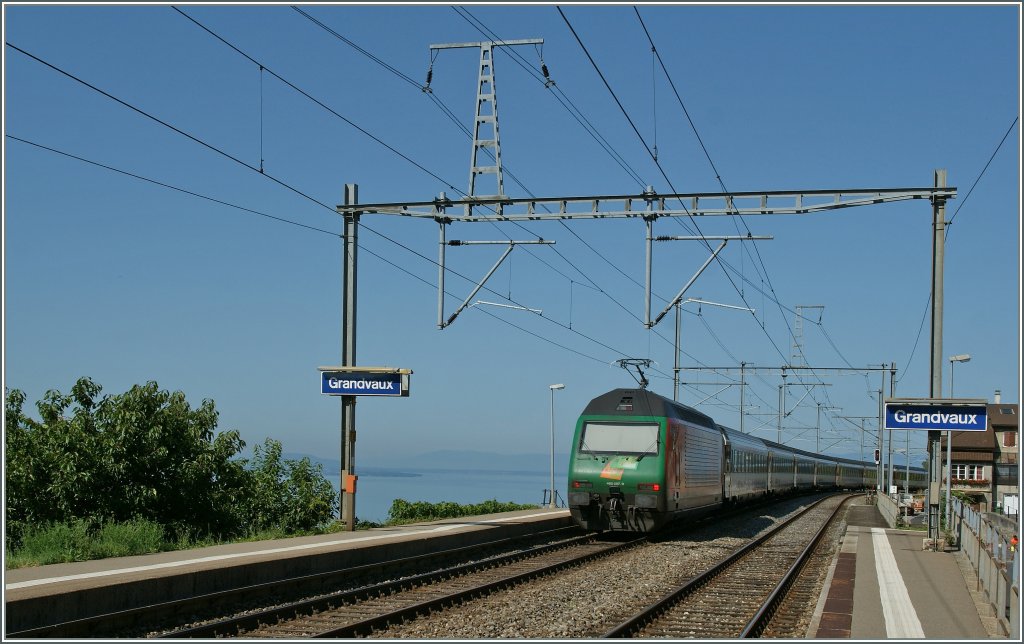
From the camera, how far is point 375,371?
21266 mm

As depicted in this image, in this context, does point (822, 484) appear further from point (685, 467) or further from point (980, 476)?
point (685, 467)

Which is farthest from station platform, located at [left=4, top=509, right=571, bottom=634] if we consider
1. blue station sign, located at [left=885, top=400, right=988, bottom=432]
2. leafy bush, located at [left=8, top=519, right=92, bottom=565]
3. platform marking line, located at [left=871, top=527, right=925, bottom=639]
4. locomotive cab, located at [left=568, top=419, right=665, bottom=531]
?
blue station sign, located at [left=885, top=400, right=988, bottom=432]

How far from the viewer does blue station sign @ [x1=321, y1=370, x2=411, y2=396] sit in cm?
2127

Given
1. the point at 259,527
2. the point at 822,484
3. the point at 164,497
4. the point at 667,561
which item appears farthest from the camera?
the point at 822,484

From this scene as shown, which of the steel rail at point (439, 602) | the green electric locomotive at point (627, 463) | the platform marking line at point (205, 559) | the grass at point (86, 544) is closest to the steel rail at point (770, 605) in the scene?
the steel rail at point (439, 602)

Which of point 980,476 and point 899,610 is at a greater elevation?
point 899,610

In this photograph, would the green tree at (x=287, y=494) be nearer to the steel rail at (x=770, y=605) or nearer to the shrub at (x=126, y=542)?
the shrub at (x=126, y=542)

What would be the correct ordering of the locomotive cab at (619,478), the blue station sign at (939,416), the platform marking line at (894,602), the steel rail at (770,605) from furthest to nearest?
the locomotive cab at (619,478), the blue station sign at (939,416), the steel rail at (770,605), the platform marking line at (894,602)

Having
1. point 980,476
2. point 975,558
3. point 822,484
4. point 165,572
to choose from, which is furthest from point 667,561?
point 980,476

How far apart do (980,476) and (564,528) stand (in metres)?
64.3

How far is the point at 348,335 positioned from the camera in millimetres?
22234

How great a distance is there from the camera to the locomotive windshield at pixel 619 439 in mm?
23250

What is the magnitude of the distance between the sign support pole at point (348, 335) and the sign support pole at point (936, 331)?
11489mm

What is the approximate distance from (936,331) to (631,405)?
22.0 ft
